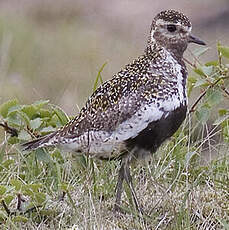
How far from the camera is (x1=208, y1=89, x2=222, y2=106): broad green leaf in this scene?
4891mm

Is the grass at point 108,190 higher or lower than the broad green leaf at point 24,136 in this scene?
lower

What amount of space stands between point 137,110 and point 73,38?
20.7 feet

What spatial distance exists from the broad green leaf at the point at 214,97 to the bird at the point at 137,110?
35cm

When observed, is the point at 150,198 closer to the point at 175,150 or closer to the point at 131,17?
the point at 175,150

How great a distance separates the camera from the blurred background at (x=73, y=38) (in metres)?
9.09

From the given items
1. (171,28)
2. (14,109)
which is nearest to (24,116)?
(14,109)

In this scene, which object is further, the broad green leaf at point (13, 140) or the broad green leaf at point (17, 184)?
the broad green leaf at point (13, 140)

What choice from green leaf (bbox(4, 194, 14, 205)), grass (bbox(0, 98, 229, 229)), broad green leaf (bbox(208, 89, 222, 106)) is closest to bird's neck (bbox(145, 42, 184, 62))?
broad green leaf (bbox(208, 89, 222, 106))

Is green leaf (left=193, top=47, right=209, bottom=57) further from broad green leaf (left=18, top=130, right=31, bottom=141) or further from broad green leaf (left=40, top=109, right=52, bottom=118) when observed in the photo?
broad green leaf (left=18, top=130, right=31, bottom=141)

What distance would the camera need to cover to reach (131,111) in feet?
14.4

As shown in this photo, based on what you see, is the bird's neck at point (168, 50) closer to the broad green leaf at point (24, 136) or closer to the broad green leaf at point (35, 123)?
the broad green leaf at point (35, 123)

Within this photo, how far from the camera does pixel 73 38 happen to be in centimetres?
1059

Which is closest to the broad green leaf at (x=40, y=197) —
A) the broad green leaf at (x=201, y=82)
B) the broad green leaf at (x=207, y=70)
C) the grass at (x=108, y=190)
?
the grass at (x=108, y=190)

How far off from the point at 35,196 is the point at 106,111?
1.97 ft
